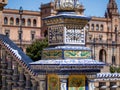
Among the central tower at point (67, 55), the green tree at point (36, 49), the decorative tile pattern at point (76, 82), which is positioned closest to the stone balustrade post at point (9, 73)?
the central tower at point (67, 55)

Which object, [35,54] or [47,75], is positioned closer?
[47,75]

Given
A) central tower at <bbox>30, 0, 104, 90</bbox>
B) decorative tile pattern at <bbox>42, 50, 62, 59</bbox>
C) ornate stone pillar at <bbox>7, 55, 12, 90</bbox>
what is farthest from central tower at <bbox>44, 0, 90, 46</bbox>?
ornate stone pillar at <bbox>7, 55, 12, 90</bbox>

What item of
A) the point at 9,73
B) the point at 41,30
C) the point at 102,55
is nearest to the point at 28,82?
the point at 9,73

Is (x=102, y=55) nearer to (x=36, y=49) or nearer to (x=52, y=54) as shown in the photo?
(x=36, y=49)

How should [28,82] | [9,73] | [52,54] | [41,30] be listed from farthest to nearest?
[41,30]
[9,73]
[28,82]
[52,54]

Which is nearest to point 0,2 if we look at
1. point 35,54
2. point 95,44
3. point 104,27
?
point 35,54

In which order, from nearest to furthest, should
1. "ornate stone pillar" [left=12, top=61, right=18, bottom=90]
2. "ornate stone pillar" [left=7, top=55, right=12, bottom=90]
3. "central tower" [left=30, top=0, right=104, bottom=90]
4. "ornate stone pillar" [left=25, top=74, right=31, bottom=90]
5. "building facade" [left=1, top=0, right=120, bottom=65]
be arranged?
"central tower" [left=30, top=0, right=104, bottom=90] → "ornate stone pillar" [left=25, top=74, right=31, bottom=90] → "ornate stone pillar" [left=12, top=61, right=18, bottom=90] → "ornate stone pillar" [left=7, top=55, right=12, bottom=90] → "building facade" [left=1, top=0, right=120, bottom=65]

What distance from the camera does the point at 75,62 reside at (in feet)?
35.0

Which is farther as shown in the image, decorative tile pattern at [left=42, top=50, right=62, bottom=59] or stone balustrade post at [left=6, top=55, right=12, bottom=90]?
stone balustrade post at [left=6, top=55, right=12, bottom=90]

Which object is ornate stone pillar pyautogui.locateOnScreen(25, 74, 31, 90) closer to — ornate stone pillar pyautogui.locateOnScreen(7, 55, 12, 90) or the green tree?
ornate stone pillar pyautogui.locateOnScreen(7, 55, 12, 90)

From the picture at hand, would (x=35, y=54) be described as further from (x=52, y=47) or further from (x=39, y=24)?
(x=39, y=24)

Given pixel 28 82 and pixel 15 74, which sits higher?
pixel 15 74

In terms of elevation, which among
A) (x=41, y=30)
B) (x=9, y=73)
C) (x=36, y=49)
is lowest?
(x=9, y=73)

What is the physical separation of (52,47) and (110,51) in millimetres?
65004
